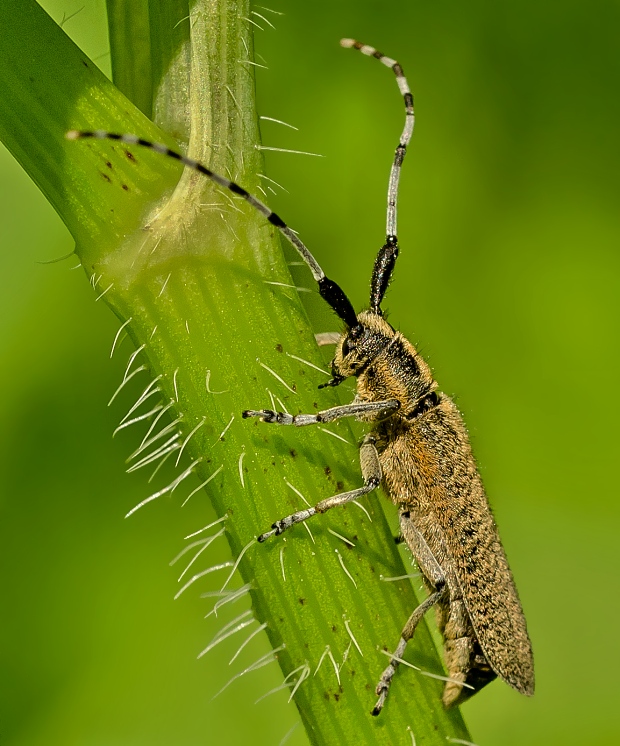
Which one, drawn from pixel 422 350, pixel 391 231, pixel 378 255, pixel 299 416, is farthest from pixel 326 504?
pixel 422 350

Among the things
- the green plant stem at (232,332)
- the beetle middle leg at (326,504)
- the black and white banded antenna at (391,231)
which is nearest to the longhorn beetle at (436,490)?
the black and white banded antenna at (391,231)

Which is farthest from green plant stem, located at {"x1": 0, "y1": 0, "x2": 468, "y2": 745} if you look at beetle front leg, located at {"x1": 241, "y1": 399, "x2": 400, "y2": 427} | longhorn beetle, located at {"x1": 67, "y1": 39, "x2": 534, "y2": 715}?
longhorn beetle, located at {"x1": 67, "y1": 39, "x2": 534, "y2": 715}

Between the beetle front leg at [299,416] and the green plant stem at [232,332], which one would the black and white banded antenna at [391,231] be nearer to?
the beetle front leg at [299,416]

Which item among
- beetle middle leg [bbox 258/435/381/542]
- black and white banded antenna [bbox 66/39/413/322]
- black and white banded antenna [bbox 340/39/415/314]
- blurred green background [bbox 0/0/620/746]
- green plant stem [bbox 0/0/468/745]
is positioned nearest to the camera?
green plant stem [bbox 0/0/468/745]

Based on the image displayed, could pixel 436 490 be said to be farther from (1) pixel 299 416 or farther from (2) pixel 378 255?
(1) pixel 299 416

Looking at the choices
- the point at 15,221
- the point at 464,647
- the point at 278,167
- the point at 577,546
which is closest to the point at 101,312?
the point at 15,221

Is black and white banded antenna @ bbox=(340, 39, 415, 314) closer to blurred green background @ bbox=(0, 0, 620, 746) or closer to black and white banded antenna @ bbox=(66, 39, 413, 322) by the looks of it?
black and white banded antenna @ bbox=(66, 39, 413, 322)
